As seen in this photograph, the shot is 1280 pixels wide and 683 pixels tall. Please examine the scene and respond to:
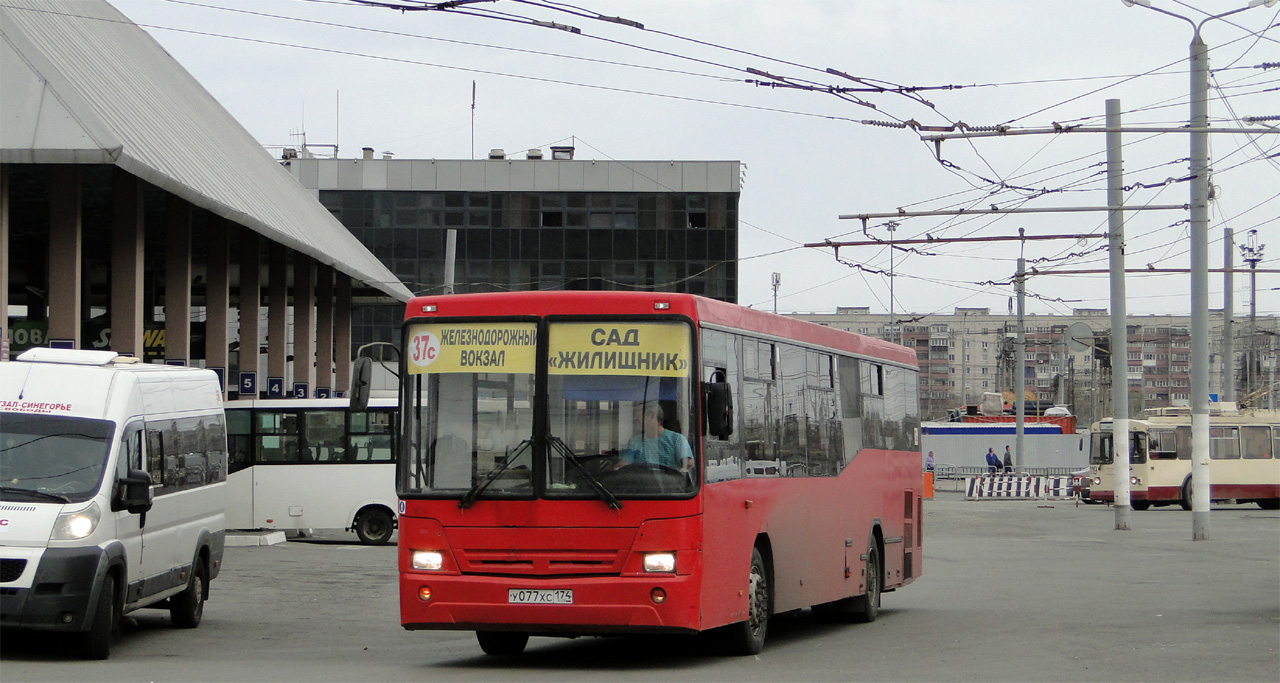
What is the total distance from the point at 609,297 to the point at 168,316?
21217 mm

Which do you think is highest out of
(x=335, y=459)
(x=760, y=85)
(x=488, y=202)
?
(x=488, y=202)

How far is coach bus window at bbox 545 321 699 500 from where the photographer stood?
11.0 m

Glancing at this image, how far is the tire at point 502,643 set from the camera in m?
12.5

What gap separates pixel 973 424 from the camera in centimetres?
7131

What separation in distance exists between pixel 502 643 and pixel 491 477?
203cm

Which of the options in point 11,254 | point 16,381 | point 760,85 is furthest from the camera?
point 11,254

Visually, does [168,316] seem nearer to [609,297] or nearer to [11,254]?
[11,254]

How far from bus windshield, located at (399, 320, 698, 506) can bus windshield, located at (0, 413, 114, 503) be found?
2.71m

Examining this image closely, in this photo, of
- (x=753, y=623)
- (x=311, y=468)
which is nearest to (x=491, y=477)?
(x=753, y=623)

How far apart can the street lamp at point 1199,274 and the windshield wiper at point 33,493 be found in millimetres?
20698

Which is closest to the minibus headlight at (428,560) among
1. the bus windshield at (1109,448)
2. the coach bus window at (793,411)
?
the coach bus window at (793,411)

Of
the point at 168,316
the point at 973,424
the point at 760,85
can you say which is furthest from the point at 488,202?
the point at 760,85

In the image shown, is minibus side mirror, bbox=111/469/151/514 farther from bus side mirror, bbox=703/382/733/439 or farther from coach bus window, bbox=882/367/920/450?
coach bus window, bbox=882/367/920/450

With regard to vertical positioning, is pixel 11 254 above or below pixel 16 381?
above
